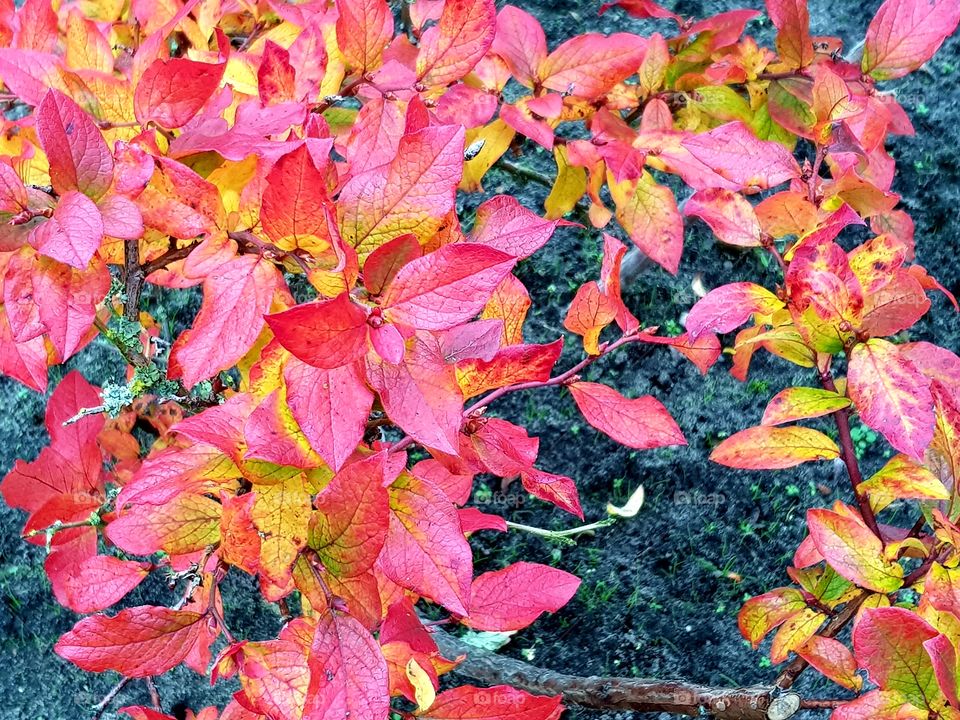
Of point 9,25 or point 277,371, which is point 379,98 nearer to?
point 277,371

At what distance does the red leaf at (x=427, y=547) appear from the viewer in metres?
0.71

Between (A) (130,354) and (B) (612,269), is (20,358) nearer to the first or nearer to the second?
(A) (130,354)

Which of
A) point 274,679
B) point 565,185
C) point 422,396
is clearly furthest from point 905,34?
point 274,679

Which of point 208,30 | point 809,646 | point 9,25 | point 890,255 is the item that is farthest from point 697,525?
point 9,25

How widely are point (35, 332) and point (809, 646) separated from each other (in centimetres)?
87

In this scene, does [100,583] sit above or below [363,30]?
below

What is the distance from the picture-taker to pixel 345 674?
0.73 meters

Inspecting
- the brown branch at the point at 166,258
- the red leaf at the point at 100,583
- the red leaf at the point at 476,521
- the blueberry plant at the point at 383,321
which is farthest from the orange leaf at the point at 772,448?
the red leaf at the point at 100,583

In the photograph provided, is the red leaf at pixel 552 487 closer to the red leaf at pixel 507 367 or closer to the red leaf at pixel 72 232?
the red leaf at pixel 507 367

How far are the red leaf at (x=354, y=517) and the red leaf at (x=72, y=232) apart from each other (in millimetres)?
260

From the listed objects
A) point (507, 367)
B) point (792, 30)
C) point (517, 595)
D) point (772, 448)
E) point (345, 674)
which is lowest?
point (517, 595)

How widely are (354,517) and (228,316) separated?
193 millimetres

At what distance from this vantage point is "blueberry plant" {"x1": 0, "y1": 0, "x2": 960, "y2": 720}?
2.15 ft

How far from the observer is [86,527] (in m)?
1.15
